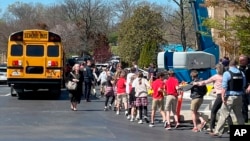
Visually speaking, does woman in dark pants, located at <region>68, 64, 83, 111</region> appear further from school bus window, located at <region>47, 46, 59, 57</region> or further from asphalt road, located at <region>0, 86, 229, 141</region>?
school bus window, located at <region>47, 46, 59, 57</region>

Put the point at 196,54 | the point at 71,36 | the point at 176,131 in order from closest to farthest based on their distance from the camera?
the point at 176,131 → the point at 196,54 → the point at 71,36

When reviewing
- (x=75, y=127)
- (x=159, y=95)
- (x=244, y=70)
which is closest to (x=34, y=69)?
(x=75, y=127)

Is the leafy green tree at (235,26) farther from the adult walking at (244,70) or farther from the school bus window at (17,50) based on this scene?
the school bus window at (17,50)

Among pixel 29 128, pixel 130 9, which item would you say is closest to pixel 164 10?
pixel 130 9

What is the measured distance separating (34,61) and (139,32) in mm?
33081

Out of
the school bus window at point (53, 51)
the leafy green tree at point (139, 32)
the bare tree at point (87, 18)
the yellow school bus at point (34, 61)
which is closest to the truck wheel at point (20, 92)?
the yellow school bus at point (34, 61)

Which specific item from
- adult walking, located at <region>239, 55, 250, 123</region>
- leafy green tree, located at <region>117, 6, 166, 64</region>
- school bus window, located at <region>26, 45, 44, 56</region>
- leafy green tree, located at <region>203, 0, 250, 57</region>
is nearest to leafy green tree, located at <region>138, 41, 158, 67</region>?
leafy green tree, located at <region>117, 6, 166, 64</region>

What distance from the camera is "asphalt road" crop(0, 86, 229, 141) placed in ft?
48.3

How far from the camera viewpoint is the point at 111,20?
88.1 metres

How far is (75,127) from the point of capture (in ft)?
55.3

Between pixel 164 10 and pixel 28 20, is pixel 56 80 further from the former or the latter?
pixel 28 20

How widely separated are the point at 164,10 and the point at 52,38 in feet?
185

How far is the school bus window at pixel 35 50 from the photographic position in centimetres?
2803

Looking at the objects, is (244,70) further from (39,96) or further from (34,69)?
(39,96)
